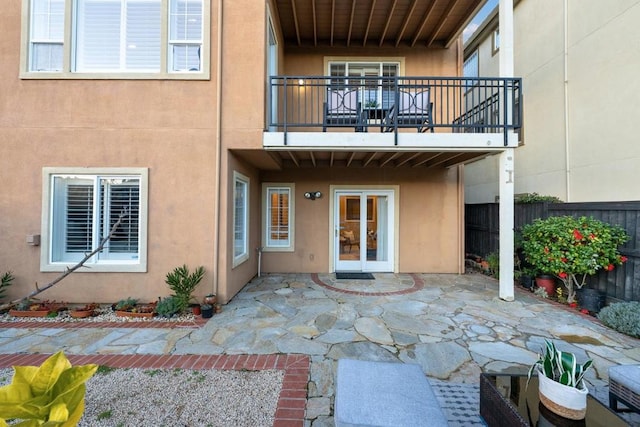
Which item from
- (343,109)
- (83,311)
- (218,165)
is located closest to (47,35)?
(218,165)

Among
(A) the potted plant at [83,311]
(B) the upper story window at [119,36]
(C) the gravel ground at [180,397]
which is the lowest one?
(C) the gravel ground at [180,397]

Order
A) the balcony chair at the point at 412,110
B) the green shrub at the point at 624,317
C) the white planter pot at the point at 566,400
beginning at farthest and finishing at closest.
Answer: the balcony chair at the point at 412,110
the green shrub at the point at 624,317
the white planter pot at the point at 566,400

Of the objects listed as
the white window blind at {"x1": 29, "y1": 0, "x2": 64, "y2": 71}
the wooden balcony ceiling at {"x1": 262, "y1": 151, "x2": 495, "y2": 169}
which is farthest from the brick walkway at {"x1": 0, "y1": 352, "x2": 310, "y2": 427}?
the white window blind at {"x1": 29, "y1": 0, "x2": 64, "y2": 71}

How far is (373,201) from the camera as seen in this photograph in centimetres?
796

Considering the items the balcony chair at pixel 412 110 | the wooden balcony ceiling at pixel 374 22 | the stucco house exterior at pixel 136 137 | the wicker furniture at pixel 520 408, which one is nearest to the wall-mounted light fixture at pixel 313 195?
the stucco house exterior at pixel 136 137

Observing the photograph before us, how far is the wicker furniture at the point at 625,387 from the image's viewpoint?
229 cm

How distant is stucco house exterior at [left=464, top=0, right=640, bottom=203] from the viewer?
5914 millimetres

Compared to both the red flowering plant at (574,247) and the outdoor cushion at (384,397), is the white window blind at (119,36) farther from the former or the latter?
the red flowering plant at (574,247)

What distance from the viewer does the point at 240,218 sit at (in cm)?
640

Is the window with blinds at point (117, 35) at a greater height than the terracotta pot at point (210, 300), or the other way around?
the window with blinds at point (117, 35)

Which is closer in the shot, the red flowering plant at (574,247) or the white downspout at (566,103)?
the red flowering plant at (574,247)

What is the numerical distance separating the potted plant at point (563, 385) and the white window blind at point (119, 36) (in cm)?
702

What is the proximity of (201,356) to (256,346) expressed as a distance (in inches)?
27.0

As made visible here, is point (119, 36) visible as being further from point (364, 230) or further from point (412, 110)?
point (364, 230)
